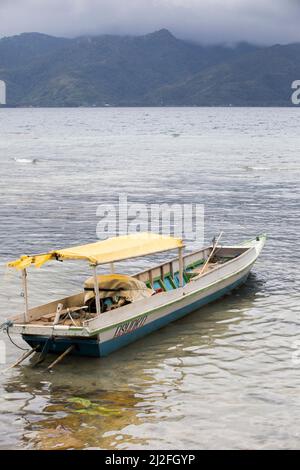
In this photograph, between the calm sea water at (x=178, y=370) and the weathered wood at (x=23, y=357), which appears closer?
the calm sea water at (x=178, y=370)

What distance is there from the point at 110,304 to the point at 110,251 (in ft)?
6.75

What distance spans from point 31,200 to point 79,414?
39.7 m

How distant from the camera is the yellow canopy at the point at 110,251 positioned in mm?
22656

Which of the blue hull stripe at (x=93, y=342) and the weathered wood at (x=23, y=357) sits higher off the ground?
the blue hull stripe at (x=93, y=342)

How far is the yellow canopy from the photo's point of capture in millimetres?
22656

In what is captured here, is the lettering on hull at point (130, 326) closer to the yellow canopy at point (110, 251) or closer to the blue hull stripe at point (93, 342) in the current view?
the blue hull stripe at point (93, 342)

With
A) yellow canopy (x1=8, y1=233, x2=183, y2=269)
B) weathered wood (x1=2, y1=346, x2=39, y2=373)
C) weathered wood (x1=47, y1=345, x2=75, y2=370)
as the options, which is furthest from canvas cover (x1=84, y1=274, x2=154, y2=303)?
weathered wood (x1=2, y1=346, x2=39, y2=373)

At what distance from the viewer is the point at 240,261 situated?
3131 centimetres

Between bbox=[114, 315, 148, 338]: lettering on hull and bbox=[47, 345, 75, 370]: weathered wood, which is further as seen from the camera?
bbox=[114, 315, 148, 338]: lettering on hull

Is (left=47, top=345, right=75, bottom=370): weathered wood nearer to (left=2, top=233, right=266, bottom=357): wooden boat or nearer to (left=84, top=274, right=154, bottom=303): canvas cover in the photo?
(left=2, top=233, right=266, bottom=357): wooden boat

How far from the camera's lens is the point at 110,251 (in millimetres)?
23578

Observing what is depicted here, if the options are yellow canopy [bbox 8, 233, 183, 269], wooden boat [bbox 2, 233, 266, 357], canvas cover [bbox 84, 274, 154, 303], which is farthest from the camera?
canvas cover [bbox 84, 274, 154, 303]

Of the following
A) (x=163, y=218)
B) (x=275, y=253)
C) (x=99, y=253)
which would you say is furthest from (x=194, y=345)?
(x=163, y=218)

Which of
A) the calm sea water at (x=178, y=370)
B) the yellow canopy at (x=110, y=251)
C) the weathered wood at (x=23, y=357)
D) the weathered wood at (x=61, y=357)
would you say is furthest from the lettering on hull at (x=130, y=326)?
the weathered wood at (x=23, y=357)
